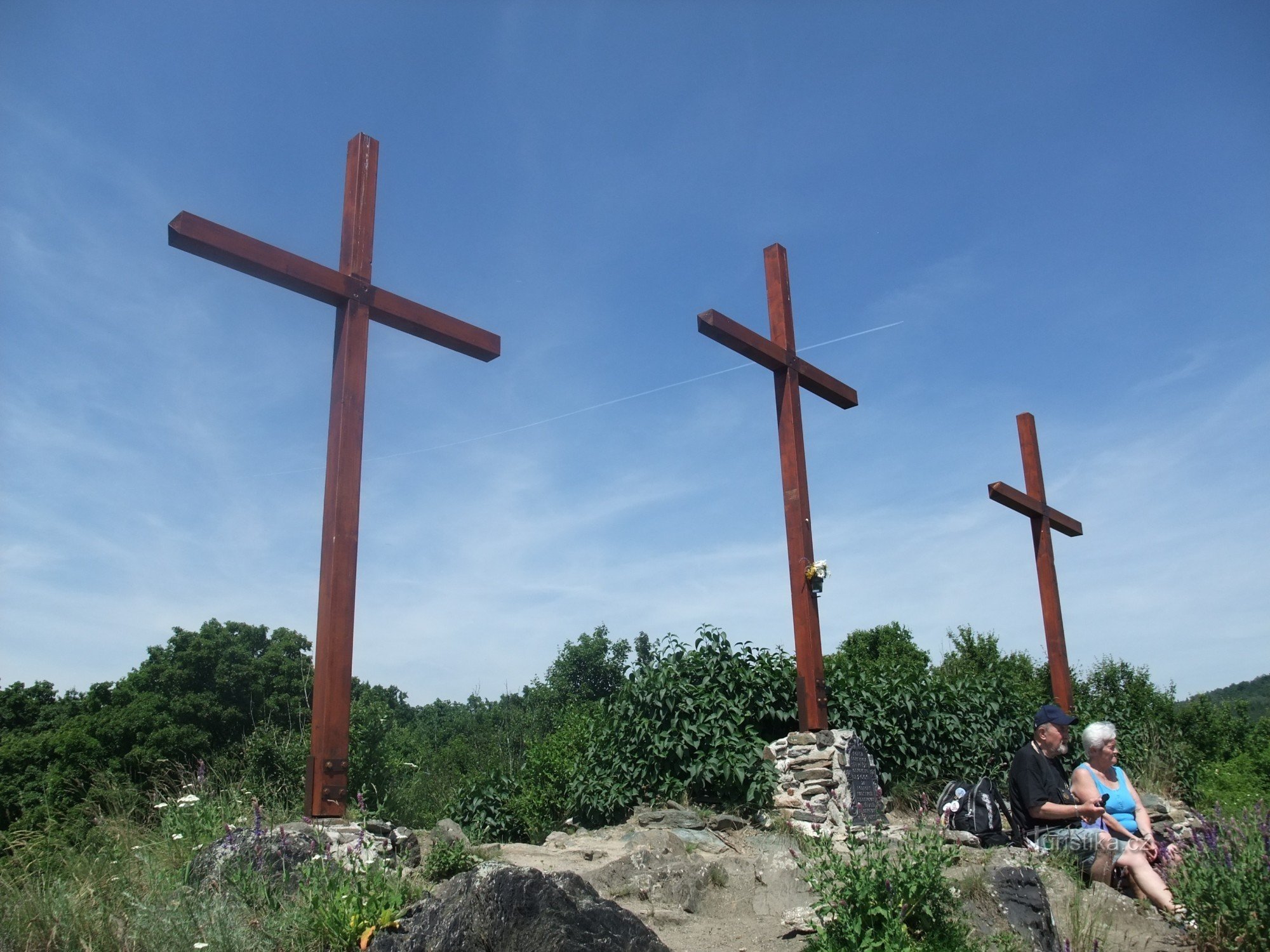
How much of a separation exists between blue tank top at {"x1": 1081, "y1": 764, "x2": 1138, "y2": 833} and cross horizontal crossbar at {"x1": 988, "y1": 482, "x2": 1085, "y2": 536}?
633 cm

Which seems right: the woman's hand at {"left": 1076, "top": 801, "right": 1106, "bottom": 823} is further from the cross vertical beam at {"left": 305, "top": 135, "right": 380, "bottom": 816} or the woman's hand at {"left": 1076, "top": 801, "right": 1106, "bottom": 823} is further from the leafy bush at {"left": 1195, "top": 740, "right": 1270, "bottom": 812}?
the leafy bush at {"left": 1195, "top": 740, "right": 1270, "bottom": 812}

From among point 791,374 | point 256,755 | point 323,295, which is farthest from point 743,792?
point 256,755

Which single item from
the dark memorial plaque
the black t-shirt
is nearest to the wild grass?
the black t-shirt

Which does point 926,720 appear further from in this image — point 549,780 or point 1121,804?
point 549,780

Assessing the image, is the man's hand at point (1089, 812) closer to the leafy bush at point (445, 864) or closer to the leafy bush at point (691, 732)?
the leafy bush at point (691, 732)

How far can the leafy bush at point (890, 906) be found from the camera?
417 cm

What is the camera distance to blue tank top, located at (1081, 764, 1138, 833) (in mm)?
5879

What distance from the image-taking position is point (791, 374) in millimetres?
9164

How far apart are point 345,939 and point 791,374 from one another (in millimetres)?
6691

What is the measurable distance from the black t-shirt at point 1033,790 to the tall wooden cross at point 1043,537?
6172mm

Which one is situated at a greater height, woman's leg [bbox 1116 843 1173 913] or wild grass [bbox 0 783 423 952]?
wild grass [bbox 0 783 423 952]

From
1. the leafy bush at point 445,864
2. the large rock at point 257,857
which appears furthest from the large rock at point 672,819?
the large rock at point 257,857

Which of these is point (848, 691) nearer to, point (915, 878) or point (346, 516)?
point (915, 878)

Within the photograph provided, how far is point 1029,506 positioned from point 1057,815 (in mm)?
7253
